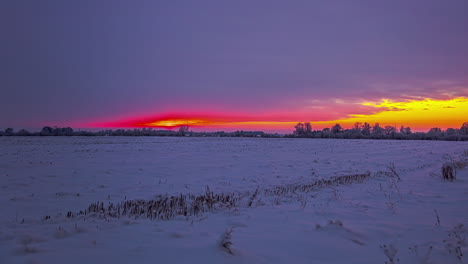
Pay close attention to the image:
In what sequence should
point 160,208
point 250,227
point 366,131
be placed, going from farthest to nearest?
point 366,131 < point 160,208 < point 250,227

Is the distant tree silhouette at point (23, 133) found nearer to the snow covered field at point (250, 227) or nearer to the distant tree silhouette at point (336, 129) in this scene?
the snow covered field at point (250, 227)

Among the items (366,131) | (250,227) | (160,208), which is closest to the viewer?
(250,227)

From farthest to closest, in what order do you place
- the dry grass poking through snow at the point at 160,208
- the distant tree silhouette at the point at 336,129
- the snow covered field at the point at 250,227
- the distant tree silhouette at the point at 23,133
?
the distant tree silhouette at the point at 336,129 → the distant tree silhouette at the point at 23,133 → the dry grass poking through snow at the point at 160,208 → the snow covered field at the point at 250,227

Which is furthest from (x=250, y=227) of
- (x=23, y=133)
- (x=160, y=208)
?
(x=23, y=133)

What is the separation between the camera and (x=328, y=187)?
10.4 meters

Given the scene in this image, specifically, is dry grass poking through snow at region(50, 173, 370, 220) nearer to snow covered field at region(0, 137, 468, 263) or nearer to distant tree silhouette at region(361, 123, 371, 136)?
snow covered field at region(0, 137, 468, 263)

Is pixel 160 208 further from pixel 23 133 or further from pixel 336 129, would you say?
pixel 336 129

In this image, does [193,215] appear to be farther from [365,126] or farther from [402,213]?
[365,126]

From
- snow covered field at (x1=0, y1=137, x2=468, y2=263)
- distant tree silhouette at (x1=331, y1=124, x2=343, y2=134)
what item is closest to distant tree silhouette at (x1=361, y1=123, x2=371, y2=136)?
distant tree silhouette at (x1=331, y1=124, x2=343, y2=134)

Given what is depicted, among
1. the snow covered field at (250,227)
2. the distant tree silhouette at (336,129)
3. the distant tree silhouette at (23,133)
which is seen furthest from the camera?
the distant tree silhouette at (336,129)

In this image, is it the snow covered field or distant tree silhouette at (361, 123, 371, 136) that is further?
distant tree silhouette at (361, 123, 371, 136)

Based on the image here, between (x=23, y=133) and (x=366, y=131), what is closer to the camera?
(x=23, y=133)

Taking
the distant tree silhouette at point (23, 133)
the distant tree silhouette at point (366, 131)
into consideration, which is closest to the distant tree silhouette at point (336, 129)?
the distant tree silhouette at point (366, 131)

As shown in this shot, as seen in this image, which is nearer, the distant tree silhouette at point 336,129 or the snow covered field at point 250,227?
the snow covered field at point 250,227
